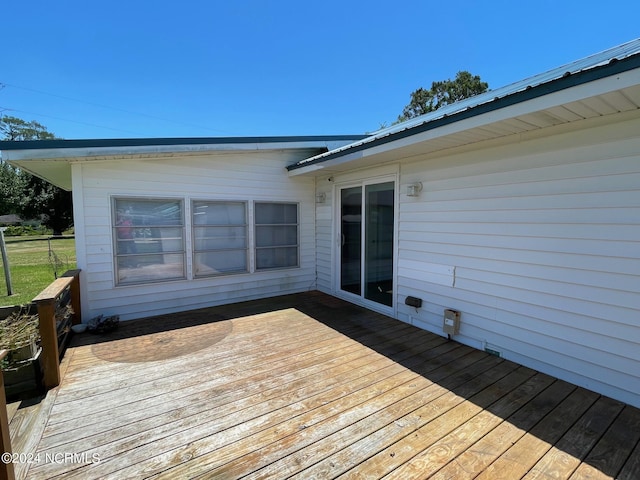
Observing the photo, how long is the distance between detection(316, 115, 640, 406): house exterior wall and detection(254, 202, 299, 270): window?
254 cm

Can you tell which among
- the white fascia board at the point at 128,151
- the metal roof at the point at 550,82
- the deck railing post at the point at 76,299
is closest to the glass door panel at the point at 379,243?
the metal roof at the point at 550,82

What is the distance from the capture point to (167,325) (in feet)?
13.5

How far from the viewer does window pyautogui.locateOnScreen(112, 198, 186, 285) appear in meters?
4.23

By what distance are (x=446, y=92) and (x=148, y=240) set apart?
64.6 ft

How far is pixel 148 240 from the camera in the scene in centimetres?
441

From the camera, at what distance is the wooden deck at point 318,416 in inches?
67.1

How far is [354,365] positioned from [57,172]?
509cm

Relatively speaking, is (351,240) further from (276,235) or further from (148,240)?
(148,240)

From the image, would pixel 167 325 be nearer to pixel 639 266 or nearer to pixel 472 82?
pixel 639 266

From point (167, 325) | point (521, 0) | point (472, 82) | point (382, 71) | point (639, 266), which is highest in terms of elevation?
point (472, 82)

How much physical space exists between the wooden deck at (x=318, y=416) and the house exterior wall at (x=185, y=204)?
3.05 ft

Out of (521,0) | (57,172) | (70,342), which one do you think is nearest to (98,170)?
(57,172)

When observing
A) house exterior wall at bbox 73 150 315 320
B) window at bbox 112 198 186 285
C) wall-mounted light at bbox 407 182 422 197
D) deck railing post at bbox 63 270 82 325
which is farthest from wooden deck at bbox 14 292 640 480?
wall-mounted light at bbox 407 182 422 197

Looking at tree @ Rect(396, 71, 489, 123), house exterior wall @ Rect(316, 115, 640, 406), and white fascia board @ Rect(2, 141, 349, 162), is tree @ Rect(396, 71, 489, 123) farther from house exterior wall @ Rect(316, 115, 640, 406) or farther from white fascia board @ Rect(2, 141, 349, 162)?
house exterior wall @ Rect(316, 115, 640, 406)
